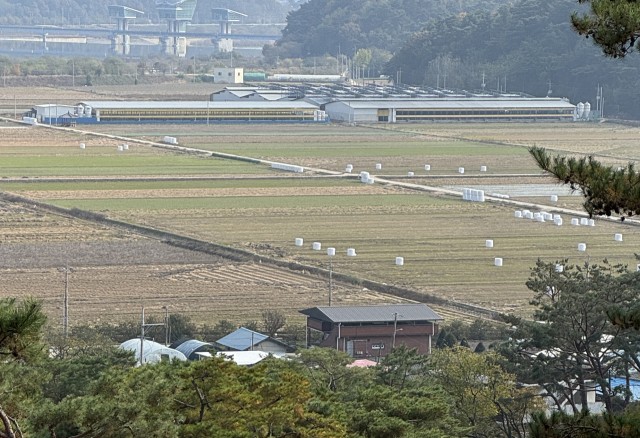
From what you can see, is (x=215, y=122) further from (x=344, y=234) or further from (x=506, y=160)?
(x=344, y=234)

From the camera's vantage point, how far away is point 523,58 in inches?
4405

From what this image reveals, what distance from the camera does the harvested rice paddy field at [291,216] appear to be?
2834cm

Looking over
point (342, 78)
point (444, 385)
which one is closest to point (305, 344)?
point (444, 385)

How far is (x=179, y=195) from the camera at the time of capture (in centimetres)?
4594

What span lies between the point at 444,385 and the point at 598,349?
7.55 ft

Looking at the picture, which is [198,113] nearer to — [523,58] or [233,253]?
[523,58]

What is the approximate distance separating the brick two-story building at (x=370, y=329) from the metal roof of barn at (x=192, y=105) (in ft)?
195

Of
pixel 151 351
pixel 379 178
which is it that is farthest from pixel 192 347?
pixel 379 178

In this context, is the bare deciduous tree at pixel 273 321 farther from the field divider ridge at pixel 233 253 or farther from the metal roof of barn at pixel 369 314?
the field divider ridge at pixel 233 253

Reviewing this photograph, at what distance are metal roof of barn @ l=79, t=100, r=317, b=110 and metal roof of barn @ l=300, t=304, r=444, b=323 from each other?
5901 centimetres

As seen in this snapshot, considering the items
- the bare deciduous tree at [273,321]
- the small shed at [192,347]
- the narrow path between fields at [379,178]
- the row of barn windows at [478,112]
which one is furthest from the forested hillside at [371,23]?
the small shed at [192,347]

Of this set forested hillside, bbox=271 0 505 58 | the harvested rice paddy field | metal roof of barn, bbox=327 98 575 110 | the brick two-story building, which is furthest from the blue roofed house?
forested hillside, bbox=271 0 505 58

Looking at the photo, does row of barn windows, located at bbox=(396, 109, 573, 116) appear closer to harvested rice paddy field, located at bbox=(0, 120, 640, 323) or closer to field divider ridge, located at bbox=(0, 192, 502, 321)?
harvested rice paddy field, located at bbox=(0, 120, 640, 323)

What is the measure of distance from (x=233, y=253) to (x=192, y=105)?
53.0 metres
